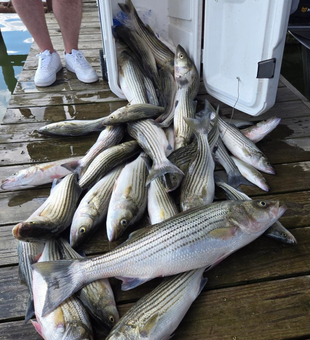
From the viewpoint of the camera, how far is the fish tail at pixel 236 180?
79.4 inches

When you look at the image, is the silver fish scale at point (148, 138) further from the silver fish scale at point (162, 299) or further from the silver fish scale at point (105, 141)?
the silver fish scale at point (162, 299)

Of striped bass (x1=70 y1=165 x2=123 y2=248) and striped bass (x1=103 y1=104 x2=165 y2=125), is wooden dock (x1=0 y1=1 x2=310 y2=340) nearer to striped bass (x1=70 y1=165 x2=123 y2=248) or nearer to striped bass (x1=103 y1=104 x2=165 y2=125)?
striped bass (x1=70 y1=165 x2=123 y2=248)

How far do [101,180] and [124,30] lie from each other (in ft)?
5.83

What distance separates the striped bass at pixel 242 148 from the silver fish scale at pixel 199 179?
0.40 meters

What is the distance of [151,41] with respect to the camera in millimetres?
3049

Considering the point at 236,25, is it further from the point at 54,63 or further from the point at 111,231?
the point at 54,63

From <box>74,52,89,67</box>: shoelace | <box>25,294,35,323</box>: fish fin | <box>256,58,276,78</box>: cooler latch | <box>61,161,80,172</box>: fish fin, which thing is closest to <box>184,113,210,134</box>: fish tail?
<box>256,58,276,78</box>: cooler latch

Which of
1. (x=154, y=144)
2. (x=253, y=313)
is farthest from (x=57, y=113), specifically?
(x=253, y=313)

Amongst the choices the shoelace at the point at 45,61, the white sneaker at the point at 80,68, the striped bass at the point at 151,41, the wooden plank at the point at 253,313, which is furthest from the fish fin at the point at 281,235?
the shoelace at the point at 45,61

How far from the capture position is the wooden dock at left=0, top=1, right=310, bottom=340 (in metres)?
1.32

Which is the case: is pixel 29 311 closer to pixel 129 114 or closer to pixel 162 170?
pixel 162 170

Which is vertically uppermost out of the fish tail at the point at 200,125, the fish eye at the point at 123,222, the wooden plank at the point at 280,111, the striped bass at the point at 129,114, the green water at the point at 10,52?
the fish tail at the point at 200,125

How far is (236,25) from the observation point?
244 centimetres

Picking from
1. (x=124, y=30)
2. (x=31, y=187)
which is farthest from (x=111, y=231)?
(x=124, y=30)
